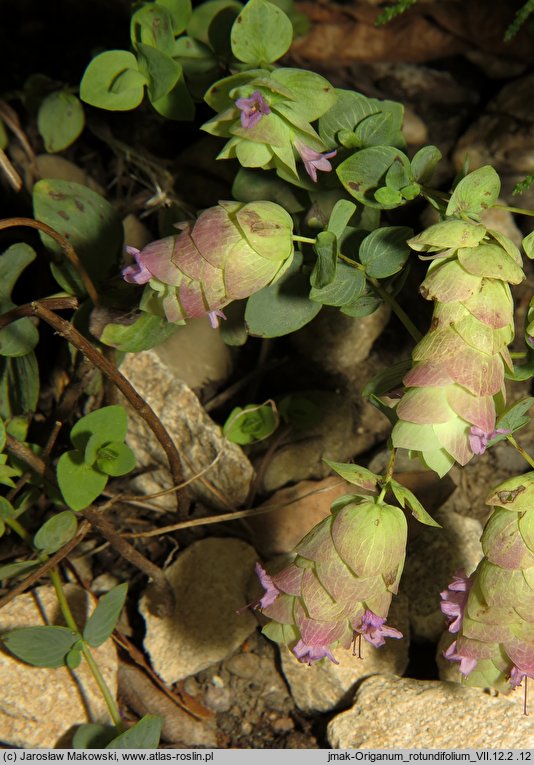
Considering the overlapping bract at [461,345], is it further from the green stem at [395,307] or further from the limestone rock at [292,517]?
the limestone rock at [292,517]

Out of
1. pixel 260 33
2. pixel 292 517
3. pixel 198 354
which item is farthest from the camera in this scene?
pixel 198 354

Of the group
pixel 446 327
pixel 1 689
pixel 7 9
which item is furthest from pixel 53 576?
pixel 7 9

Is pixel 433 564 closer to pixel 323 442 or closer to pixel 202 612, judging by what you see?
pixel 323 442

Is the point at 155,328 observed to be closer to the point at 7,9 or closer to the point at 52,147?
the point at 52,147

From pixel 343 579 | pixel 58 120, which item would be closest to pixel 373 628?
pixel 343 579

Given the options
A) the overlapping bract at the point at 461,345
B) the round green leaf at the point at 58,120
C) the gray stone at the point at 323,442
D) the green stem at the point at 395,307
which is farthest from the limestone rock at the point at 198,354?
the overlapping bract at the point at 461,345
